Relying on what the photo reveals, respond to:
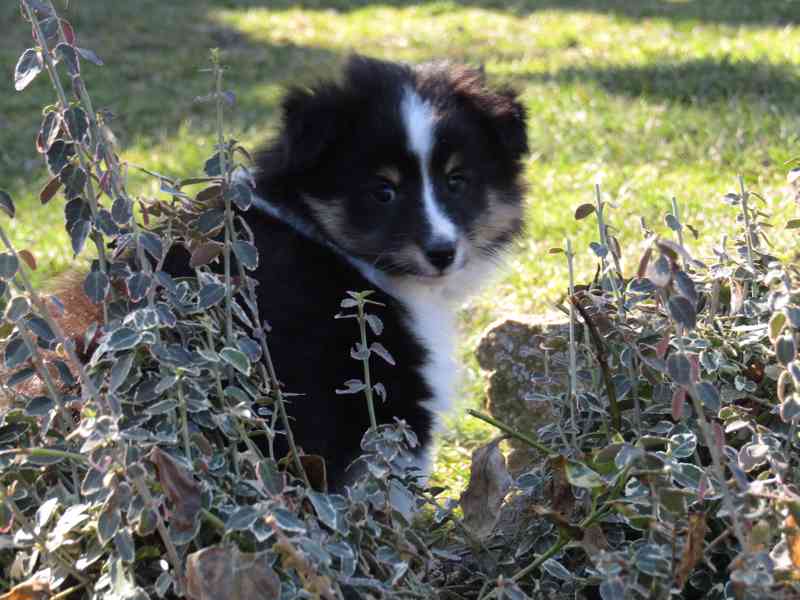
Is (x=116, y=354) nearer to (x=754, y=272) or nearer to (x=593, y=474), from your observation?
(x=593, y=474)

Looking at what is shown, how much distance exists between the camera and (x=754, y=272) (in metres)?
2.70

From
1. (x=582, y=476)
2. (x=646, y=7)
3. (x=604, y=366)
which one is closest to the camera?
(x=582, y=476)

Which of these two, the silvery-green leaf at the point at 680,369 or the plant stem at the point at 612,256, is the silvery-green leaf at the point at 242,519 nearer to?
the silvery-green leaf at the point at 680,369

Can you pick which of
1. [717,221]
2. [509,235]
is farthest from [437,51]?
[509,235]

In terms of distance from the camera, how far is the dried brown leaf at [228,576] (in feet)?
6.43

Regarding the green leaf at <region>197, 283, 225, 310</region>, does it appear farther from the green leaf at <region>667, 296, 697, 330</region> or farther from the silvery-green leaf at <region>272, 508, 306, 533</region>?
the green leaf at <region>667, 296, 697, 330</region>

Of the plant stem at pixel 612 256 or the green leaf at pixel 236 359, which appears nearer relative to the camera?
the green leaf at pixel 236 359

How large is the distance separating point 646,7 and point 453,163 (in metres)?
9.51

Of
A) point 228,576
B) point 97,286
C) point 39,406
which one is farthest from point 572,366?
point 39,406

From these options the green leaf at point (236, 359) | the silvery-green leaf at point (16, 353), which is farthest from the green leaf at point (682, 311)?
the silvery-green leaf at point (16, 353)

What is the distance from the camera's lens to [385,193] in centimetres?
336

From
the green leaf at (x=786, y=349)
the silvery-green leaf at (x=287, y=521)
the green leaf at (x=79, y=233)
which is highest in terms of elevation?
the green leaf at (x=79, y=233)

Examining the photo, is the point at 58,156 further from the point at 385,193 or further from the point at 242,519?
the point at 385,193

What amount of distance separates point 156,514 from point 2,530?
420mm
